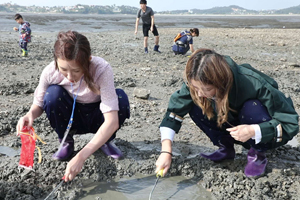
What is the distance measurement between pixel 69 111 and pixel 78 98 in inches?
5.7

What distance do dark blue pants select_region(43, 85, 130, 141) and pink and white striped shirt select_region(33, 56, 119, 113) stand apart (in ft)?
0.16

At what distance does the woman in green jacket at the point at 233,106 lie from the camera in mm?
1881

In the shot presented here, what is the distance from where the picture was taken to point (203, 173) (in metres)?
2.54

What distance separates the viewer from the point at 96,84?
2.26 meters

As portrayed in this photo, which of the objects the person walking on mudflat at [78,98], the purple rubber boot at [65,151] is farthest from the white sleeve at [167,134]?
the purple rubber boot at [65,151]

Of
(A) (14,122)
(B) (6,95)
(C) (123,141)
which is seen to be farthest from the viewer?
(B) (6,95)

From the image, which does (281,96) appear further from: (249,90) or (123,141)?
(123,141)

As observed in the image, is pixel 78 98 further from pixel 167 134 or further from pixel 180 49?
pixel 180 49

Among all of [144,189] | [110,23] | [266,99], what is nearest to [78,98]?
[144,189]

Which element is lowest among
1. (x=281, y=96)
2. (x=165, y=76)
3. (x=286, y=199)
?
(x=286, y=199)

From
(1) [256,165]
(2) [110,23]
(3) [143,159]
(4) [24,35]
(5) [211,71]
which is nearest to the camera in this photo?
(5) [211,71]

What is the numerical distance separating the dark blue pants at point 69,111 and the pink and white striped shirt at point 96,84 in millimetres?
49

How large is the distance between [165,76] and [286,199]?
349 cm

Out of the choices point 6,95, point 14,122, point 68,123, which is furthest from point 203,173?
point 6,95
